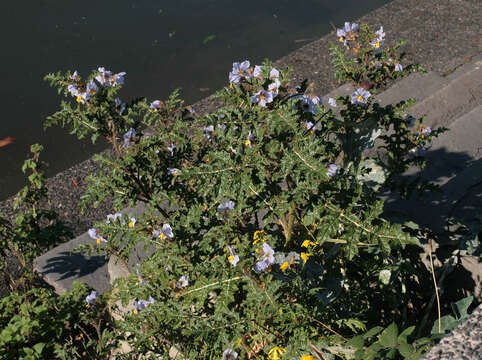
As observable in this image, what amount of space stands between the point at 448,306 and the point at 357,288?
0.44 m

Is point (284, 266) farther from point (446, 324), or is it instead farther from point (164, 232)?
point (446, 324)

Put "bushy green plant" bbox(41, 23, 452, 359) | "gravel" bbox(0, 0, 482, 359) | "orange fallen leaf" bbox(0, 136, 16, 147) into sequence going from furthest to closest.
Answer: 1. "orange fallen leaf" bbox(0, 136, 16, 147)
2. "gravel" bbox(0, 0, 482, 359)
3. "bushy green plant" bbox(41, 23, 452, 359)

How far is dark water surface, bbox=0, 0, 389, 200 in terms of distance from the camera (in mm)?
5301

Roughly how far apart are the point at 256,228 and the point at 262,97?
71cm

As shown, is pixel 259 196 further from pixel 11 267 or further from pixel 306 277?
pixel 11 267

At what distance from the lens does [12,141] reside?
5.08 metres

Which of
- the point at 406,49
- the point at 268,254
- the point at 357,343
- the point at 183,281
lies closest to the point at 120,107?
the point at 183,281

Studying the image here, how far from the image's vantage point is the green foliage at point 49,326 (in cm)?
252

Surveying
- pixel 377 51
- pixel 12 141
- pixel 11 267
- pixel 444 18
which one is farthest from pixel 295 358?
pixel 444 18

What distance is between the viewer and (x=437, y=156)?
11.5 feet

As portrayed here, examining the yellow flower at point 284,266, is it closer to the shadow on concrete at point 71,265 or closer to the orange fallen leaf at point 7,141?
the shadow on concrete at point 71,265

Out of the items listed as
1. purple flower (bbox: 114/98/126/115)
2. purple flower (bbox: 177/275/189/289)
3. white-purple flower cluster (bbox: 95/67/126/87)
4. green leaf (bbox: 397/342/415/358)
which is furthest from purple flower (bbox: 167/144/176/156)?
green leaf (bbox: 397/342/415/358)

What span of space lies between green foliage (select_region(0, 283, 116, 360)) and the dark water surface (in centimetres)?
205

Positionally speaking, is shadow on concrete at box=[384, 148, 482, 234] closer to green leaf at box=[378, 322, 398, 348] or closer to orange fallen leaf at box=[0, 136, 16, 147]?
green leaf at box=[378, 322, 398, 348]
